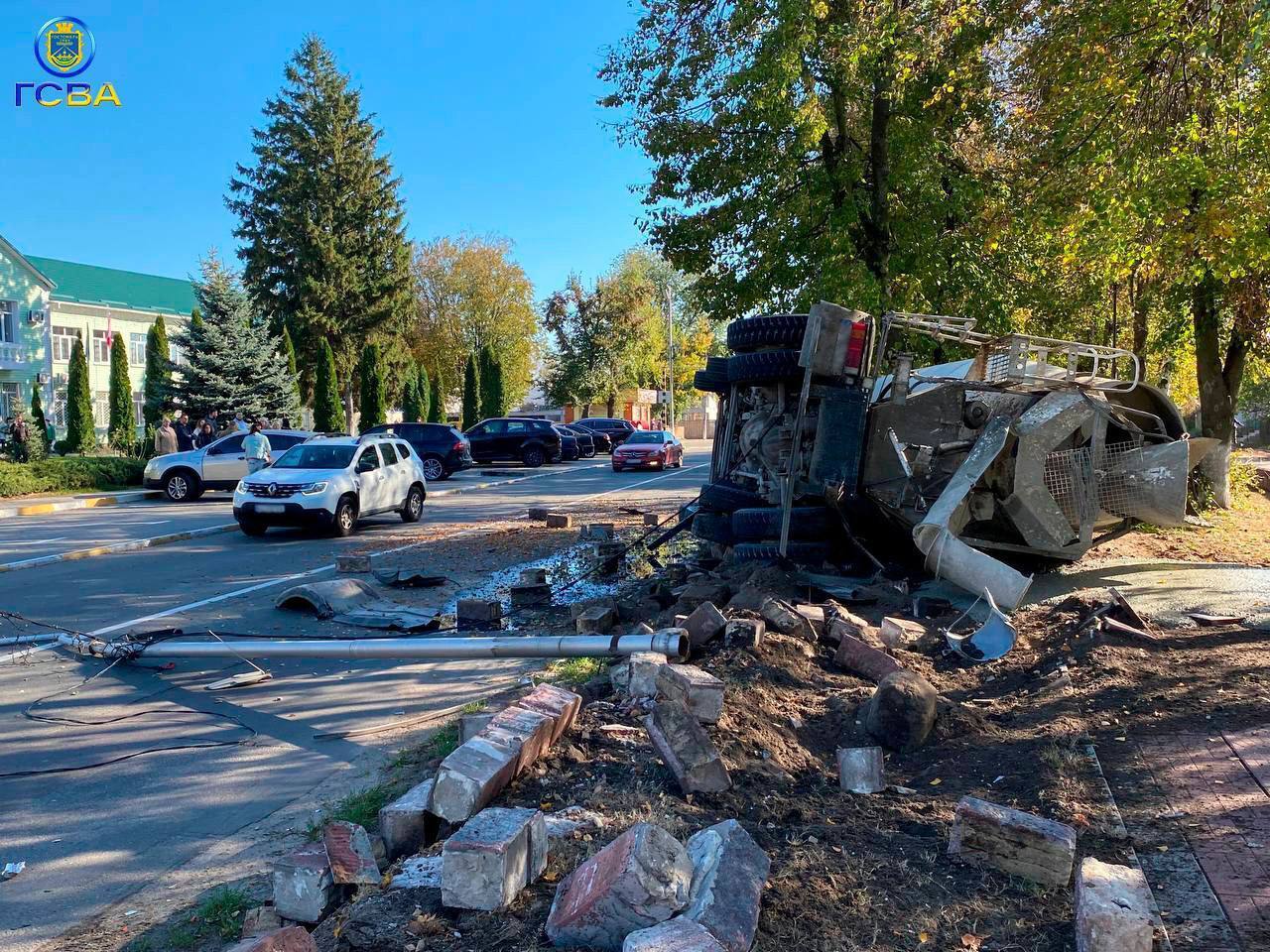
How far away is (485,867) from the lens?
123 inches

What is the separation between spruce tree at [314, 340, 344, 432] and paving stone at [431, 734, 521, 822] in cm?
4062

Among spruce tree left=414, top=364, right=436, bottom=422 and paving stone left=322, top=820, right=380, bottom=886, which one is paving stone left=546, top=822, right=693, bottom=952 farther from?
spruce tree left=414, top=364, right=436, bottom=422

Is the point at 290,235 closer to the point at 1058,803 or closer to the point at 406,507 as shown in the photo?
the point at 406,507

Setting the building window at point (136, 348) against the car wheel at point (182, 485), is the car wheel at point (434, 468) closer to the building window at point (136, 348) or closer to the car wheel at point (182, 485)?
the car wheel at point (182, 485)

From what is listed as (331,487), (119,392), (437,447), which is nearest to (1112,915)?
(331,487)

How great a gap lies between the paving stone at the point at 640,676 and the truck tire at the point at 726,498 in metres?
3.84

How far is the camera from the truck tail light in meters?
8.54

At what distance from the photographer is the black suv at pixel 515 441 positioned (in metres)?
36.8

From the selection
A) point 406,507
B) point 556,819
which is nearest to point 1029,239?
point 406,507

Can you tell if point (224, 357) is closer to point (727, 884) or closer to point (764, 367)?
point (764, 367)

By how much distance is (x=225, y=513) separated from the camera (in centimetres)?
1917

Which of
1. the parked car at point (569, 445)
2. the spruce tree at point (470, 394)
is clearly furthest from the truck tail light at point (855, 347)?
the spruce tree at point (470, 394)

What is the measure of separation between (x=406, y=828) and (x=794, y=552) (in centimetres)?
542

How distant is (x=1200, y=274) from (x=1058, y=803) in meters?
10.4
